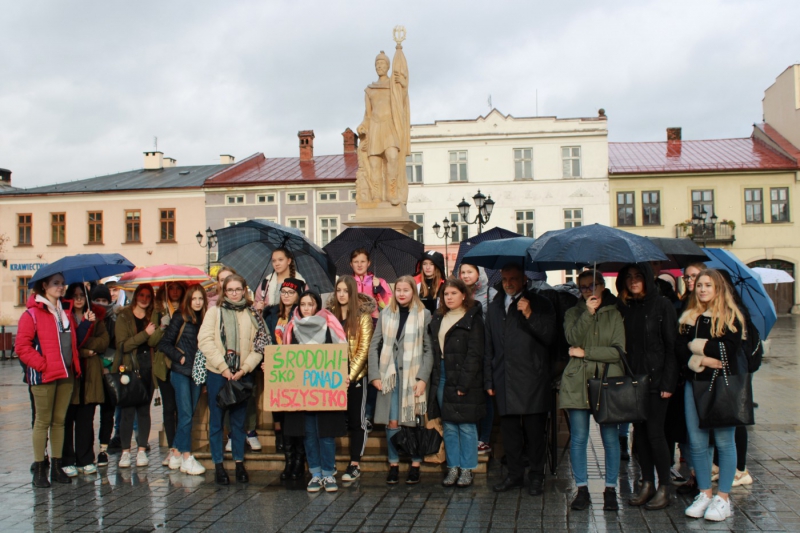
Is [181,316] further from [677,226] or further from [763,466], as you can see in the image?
[677,226]

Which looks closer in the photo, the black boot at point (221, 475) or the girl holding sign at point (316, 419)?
the girl holding sign at point (316, 419)

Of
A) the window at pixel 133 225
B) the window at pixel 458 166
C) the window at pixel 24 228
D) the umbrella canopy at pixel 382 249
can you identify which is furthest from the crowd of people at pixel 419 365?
the window at pixel 24 228

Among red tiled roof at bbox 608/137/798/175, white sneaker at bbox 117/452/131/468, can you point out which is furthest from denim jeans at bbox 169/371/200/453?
red tiled roof at bbox 608/137/798/175

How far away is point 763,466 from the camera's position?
7137mm

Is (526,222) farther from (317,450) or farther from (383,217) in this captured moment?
(317,450)

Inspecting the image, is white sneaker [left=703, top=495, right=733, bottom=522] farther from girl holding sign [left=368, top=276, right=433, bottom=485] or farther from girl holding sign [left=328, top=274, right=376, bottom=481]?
girl holding sign [left=328, top=274, right=376, bottom=481]

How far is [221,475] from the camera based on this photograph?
671cm

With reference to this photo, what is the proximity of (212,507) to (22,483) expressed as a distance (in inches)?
90.0

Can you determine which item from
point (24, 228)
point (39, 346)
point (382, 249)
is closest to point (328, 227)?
point (24, 228)

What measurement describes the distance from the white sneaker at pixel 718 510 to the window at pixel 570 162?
1397 inches

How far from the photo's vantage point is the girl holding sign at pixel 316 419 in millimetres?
6500

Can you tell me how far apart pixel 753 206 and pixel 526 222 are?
12244 millimetres

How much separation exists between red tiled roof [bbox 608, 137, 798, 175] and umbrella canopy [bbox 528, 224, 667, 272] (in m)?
35.4

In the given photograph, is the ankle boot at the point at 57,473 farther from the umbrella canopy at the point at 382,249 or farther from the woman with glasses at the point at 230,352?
the umbrella canopy at the point at 382,249
